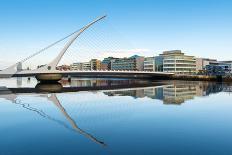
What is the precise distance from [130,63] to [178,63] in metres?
34.4

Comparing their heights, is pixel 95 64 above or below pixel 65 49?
above

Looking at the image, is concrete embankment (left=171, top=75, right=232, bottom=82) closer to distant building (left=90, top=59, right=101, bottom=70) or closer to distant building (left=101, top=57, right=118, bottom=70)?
distant building (left=101, top=57, right=118, bottom=70)

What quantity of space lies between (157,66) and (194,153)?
107756mm

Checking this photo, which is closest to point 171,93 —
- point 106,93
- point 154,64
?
point 106,93

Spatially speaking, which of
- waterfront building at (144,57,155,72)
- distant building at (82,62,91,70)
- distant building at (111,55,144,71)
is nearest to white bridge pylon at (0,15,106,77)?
waterfront building at (144,57,155,72)

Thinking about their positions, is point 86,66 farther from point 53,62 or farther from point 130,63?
point 53,62

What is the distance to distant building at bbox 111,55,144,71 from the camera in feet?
427

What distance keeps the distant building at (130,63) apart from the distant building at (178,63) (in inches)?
766

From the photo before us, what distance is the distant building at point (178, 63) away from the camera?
10619 cm

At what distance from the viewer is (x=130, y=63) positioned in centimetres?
13550

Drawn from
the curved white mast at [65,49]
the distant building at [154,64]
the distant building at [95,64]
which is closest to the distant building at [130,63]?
the distant building at [154,64]

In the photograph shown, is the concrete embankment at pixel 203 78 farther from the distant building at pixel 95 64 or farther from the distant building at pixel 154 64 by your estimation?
the distant building at pixel 95 64

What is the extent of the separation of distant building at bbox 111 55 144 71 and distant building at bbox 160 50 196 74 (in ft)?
63.8

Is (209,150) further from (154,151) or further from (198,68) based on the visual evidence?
(198,68)
